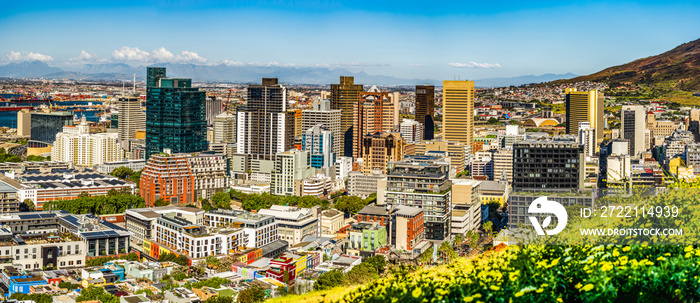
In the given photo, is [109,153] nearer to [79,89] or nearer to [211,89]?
[211,89]

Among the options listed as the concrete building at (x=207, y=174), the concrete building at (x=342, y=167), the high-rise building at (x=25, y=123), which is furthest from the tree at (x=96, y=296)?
the high-rise building at (x=25, y=123)

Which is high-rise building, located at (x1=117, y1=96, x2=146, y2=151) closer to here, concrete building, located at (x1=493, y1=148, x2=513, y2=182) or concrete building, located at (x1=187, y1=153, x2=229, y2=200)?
concrete building, located at (x1=187, y1=153, x2=229, y2=200)

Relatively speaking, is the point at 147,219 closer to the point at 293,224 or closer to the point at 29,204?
the point at 293,224

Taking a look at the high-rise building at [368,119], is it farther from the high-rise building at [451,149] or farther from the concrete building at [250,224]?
the concrete building at [250,224]

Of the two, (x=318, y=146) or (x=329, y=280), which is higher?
(x=318, y=146)

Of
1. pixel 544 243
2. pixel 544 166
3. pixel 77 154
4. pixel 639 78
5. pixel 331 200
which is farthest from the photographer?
pixel 639 78

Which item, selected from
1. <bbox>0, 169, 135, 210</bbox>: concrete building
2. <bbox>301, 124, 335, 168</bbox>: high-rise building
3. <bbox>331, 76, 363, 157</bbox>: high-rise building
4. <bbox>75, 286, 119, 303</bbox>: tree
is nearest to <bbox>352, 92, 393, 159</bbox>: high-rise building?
<bbox>331, 76, 363, 157</bbox>: high-rise building

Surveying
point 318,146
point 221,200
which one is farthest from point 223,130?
point 221,200

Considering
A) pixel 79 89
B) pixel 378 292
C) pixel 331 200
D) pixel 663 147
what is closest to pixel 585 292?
pixel 378 292
